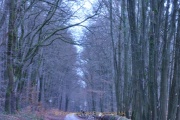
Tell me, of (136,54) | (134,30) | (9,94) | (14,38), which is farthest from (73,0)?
(9,94)

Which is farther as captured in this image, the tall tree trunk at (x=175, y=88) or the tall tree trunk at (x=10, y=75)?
the tall tree trunk at (x=10, y=75)

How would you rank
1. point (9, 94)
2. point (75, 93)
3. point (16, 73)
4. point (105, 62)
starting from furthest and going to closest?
point (75, 93), point (105, 62), point (16, 73), point (9, 94)

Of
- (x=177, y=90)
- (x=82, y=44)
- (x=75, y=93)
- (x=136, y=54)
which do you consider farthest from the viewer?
(x=75, y=93)

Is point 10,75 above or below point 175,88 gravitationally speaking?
above

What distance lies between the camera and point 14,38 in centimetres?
1262

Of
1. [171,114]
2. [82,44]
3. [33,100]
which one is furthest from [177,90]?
[33,100]

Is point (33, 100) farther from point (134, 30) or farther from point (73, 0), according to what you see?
point (134, 30)

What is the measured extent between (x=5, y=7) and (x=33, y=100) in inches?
373

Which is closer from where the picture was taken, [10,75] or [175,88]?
[175,88]

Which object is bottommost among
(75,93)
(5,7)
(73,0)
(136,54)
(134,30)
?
(75,93)

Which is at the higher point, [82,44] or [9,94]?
[82,44]

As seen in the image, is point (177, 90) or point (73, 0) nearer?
point (177, 90)

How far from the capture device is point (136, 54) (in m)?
9.70

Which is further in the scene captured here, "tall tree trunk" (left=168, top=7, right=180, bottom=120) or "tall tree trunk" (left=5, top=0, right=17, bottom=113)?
"tall tree trunk" (left=5, top=0, right=17, bottom=113)
